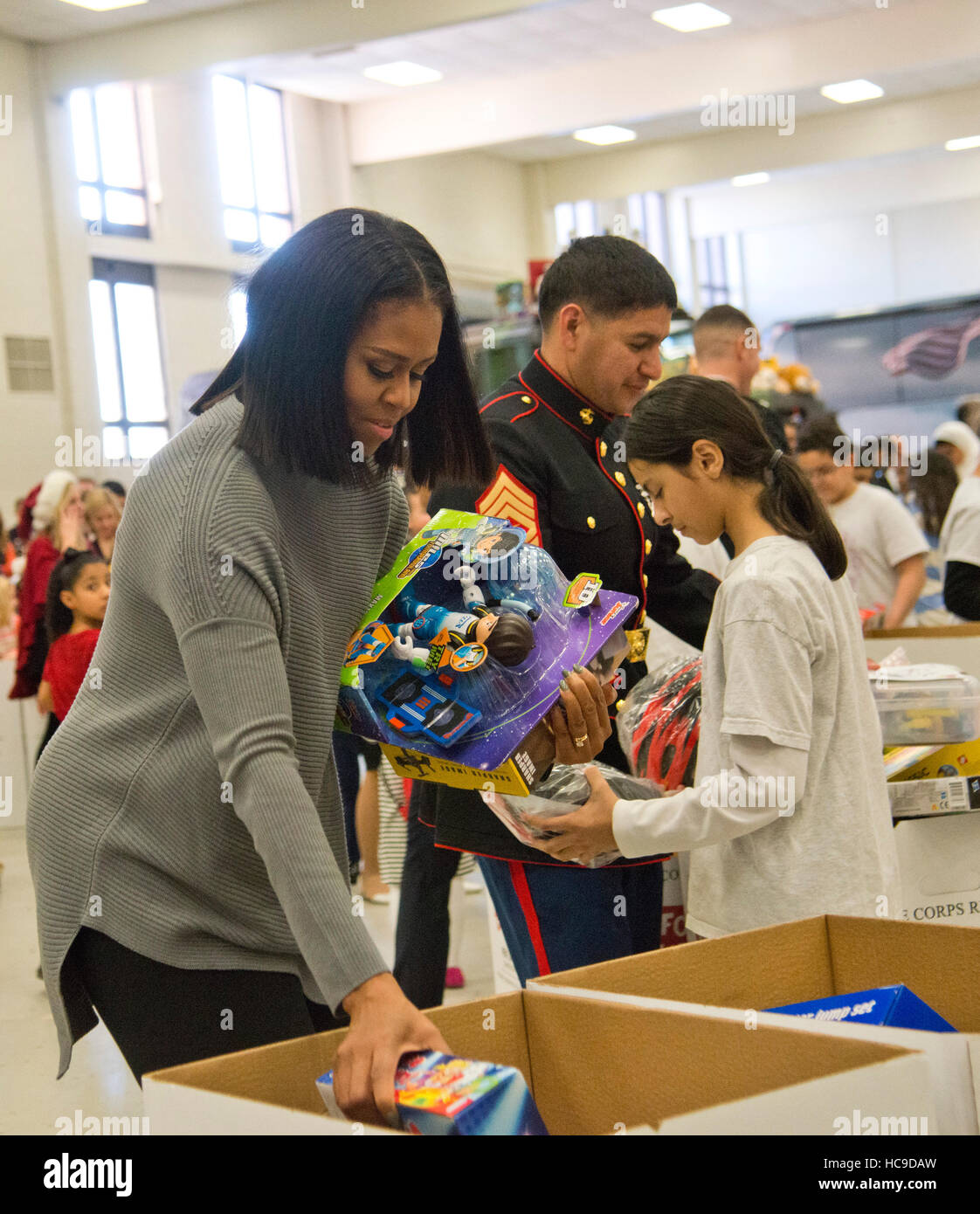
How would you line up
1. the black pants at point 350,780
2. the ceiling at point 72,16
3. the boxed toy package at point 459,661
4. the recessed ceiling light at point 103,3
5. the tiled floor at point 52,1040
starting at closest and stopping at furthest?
the boxed toy package at point 459,661
the tiled floor at point 52,1040
the black pants at point 350,780
the recessed ceiling light at point 103,3
the ceiling at point 72,16

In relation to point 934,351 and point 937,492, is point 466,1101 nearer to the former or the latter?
point 937,492

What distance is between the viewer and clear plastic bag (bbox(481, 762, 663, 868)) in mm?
1729

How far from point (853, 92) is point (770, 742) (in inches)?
513

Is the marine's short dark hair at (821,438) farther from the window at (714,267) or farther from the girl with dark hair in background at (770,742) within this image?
the window at (714,267)

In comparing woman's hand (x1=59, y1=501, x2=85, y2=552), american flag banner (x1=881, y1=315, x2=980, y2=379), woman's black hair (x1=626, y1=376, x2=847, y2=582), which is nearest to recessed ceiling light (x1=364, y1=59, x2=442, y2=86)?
american flag banner (x1=881, y1=315, x2=980, y2=379)

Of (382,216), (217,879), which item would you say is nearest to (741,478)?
(382,216)

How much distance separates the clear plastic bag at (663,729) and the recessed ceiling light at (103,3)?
789 cm

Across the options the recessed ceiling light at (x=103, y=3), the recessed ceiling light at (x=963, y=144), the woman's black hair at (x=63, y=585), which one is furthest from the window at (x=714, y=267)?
the woman's black hair at (x=63, y=585)

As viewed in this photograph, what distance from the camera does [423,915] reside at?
117 inches

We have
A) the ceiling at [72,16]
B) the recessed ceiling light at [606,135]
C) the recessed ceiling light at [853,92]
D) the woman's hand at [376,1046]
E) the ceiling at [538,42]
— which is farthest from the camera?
the recessed ceiling light at [606,135]

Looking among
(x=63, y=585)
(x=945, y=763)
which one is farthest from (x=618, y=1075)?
(x=63, y=585)

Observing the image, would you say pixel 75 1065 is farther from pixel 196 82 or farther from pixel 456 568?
pixel 196 82

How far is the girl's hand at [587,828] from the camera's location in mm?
1728
